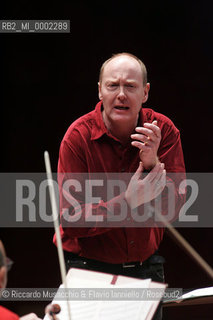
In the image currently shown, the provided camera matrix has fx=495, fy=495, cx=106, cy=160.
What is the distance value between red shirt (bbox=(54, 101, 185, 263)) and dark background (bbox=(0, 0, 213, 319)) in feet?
3.23

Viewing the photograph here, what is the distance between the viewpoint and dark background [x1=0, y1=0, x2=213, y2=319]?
2568 millimetres

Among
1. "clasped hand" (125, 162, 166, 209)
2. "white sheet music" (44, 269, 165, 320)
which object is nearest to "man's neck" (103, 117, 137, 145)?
"clasped hand" (125, 162, 166, 209)

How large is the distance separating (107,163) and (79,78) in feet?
3.58

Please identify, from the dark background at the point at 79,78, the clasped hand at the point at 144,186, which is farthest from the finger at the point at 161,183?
the dark background at the point at 79,78

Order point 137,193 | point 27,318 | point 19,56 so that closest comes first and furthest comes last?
1. point 27,318
2. point 137,193
3. point 19,56

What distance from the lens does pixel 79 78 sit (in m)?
2.66

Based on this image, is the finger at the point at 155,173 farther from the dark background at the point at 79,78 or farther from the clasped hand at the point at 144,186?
the dark background at the point at 79,78

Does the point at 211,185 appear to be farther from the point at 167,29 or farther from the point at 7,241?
the point at 7,241

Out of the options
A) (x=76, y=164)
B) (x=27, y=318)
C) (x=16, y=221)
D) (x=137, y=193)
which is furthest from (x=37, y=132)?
(x=27, y=318)

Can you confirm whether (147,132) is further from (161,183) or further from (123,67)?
(123,67)

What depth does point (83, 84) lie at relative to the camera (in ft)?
8.78

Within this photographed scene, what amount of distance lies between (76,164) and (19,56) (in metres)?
1.17

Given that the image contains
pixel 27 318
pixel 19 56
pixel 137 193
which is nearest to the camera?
pixel 27 318

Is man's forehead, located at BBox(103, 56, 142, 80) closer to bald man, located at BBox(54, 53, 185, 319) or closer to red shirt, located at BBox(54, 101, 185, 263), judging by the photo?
bald man, located at BBox(54, 53, 185, 319)
